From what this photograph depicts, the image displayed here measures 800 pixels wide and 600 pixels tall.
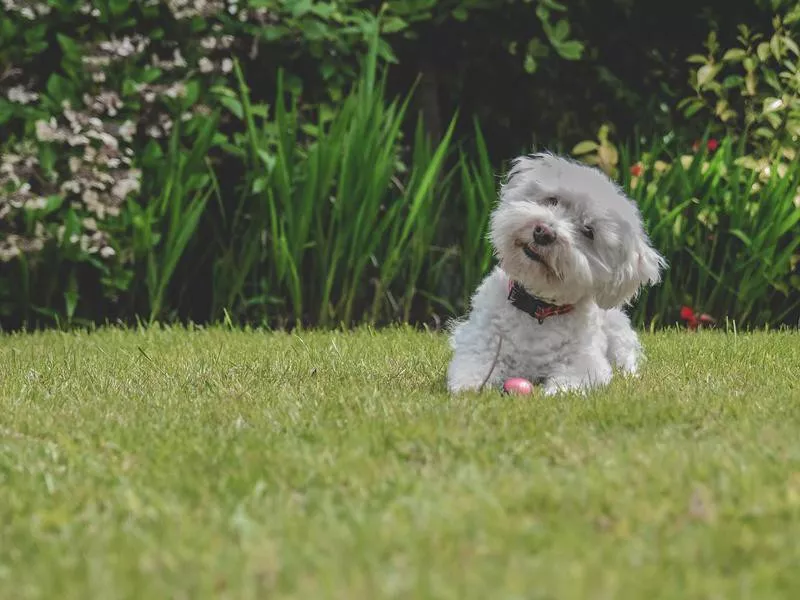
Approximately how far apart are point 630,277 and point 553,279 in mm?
261

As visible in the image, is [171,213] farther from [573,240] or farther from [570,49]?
[573,240]

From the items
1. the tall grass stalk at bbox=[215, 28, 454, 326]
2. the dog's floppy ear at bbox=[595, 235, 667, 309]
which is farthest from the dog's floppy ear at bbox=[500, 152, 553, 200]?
the tall grass stalk at bbox=[215, 28, 454, 326]

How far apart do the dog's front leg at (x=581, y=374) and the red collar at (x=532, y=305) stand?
0.18m

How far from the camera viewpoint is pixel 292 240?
19.4ft

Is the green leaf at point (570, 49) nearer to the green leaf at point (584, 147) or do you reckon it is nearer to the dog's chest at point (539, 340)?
the green leaf at point (584, 147)

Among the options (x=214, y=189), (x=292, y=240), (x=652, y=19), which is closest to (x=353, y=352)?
(x=292, y=240)

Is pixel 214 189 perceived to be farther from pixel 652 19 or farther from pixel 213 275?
pixel 652 19

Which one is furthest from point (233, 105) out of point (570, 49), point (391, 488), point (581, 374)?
point (391, 488)

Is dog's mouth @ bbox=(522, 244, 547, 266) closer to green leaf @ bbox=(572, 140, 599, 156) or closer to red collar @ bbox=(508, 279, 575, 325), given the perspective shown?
red collar @ bbox=(508, 279, 575, 325)

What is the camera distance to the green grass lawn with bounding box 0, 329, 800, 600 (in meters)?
1.95

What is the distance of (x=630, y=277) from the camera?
12.7ft

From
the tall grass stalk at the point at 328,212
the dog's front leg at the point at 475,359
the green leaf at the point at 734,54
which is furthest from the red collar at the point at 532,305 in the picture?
the green leaf at the point at 734,54

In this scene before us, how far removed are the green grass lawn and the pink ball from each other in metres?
0.22

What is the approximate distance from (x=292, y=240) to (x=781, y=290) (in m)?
2.66
